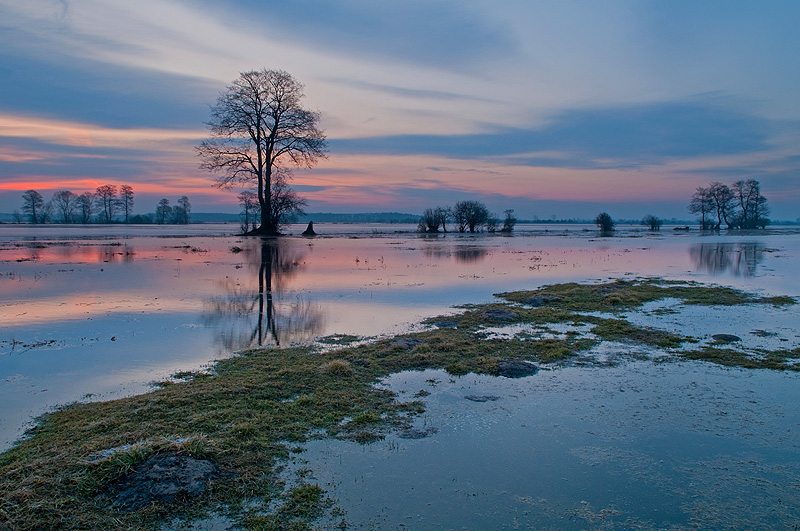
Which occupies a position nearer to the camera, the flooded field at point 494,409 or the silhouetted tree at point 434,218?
the flooded field at point 494,409

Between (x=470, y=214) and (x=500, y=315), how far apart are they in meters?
61.4

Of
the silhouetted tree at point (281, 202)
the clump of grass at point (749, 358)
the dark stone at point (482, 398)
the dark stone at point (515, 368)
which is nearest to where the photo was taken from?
the dark stone at point (482, 398)

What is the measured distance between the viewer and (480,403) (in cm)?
686

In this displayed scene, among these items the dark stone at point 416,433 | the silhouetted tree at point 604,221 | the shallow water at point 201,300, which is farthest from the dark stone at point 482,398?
the silhouetted tree at point 604,221

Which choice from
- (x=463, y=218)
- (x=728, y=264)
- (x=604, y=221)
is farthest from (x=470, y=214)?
(x=728, y=264)

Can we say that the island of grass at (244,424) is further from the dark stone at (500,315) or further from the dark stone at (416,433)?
the dark stone at (500,315)

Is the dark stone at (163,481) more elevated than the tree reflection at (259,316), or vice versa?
the tree reflection at (259,316)

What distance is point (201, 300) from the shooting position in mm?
14133

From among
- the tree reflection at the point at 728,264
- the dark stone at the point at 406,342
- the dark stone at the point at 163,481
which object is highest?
the tree reflection at the point at 728,264

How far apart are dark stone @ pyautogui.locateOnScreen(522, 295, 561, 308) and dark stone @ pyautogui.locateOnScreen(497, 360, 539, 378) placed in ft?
19.0

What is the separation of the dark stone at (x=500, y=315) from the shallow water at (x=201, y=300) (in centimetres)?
139

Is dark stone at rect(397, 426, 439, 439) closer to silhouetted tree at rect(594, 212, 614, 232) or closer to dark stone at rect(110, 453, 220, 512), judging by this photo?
dark stone at rect(110, 453, 220, 512)

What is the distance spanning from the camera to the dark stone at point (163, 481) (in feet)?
14.5

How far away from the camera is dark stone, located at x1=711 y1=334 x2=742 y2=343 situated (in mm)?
10008
